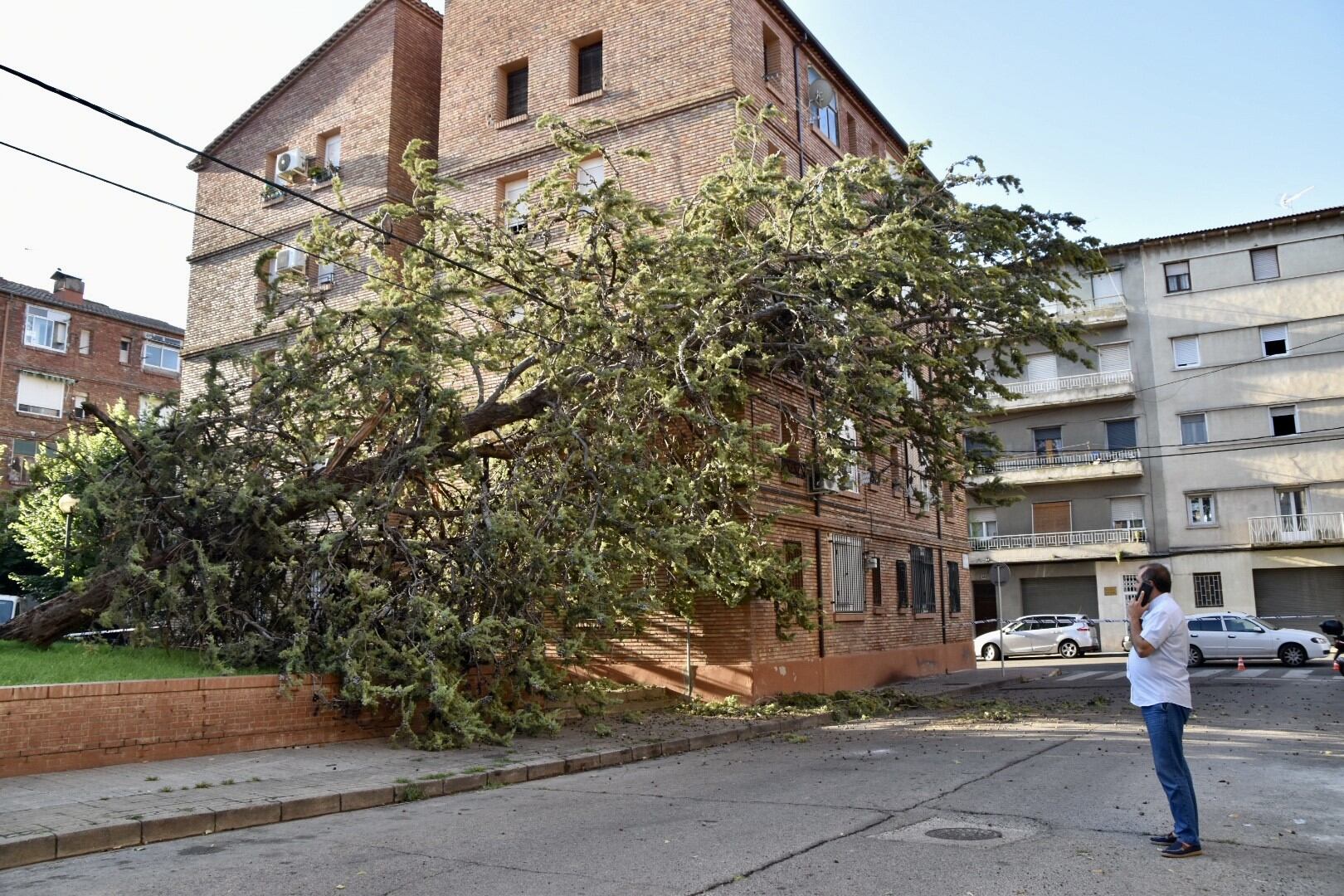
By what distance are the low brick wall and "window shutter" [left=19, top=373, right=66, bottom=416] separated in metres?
38.2

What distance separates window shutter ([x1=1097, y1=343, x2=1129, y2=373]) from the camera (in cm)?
4113

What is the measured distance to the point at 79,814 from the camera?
745 cm

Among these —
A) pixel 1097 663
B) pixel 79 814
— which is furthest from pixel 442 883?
pixel 1097 663

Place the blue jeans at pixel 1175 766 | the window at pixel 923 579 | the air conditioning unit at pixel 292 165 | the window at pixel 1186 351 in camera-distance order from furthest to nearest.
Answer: the window at pixel 1186 351 < the window at pixel 923 579 < the air conditioning unit at pixel 292 165 < the blue jeans at pixel 1175 766

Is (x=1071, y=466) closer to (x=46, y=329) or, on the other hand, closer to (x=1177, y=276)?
(x=1177, y=276)

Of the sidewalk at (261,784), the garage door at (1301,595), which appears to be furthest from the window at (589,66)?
the garage door at (1301,595)

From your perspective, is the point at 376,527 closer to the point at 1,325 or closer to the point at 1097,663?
the point at 1097,663

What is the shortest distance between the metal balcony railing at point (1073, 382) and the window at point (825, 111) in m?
19.6

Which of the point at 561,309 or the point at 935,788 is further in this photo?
the point at 561,309

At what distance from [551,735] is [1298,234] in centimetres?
3728

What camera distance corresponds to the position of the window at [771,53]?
21328mm

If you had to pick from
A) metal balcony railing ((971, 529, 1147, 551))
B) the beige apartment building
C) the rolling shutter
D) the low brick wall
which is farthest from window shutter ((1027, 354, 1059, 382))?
the low brick wall

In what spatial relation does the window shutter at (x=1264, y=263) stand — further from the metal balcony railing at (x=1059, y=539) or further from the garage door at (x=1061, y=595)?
the garage door at (x=1061, y=595)

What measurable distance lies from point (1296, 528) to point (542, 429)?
33.5 metres
